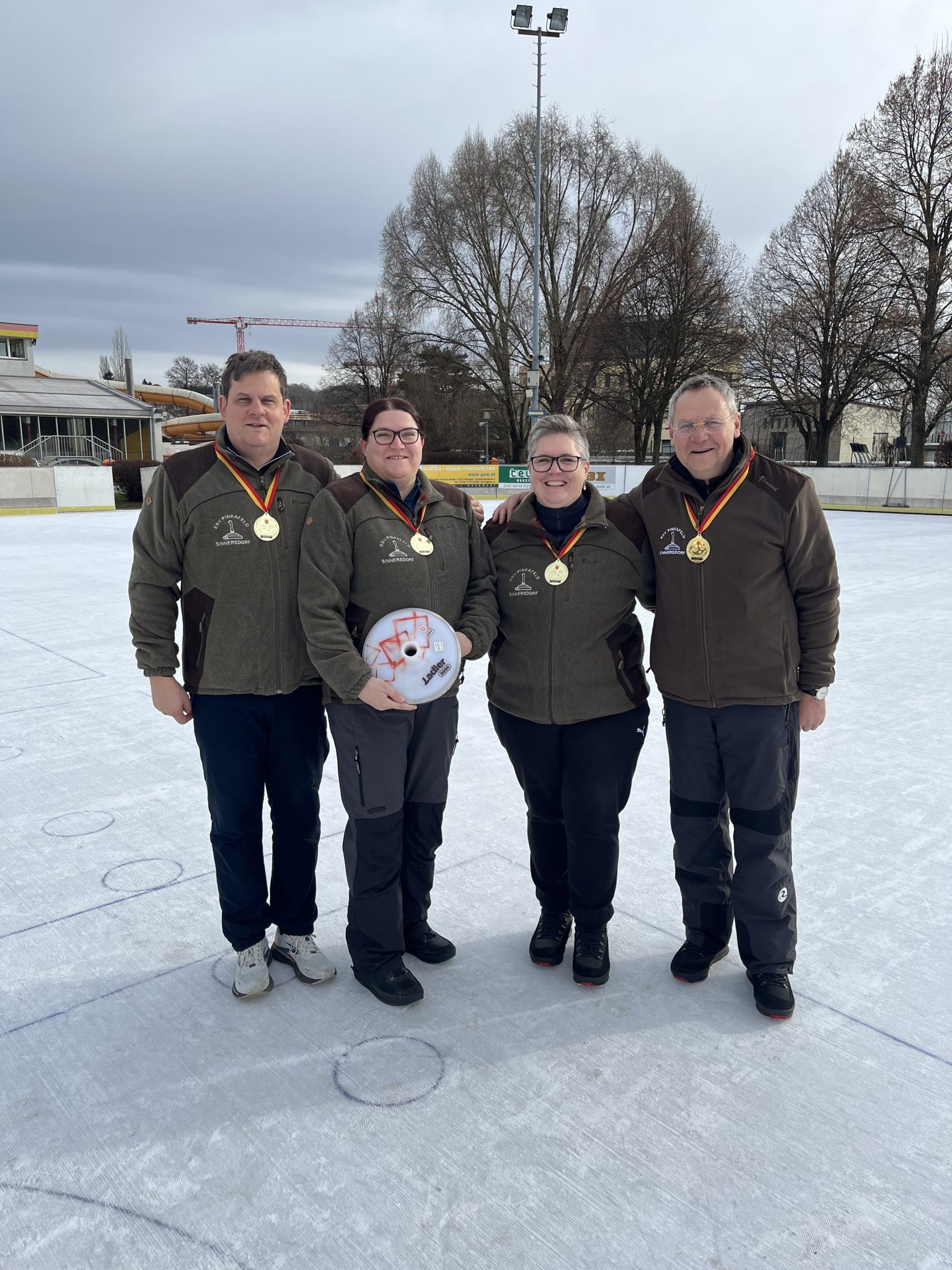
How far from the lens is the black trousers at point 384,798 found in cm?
252

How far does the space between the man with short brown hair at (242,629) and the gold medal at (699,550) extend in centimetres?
110

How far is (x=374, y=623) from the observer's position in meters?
2.51

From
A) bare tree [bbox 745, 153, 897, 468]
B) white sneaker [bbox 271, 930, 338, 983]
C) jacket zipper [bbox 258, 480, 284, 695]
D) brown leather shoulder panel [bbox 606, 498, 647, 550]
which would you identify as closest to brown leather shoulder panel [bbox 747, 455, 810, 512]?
brown leather shoulder panel [bbox 606, 498, 647, 550]

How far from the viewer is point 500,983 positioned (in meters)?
2.60

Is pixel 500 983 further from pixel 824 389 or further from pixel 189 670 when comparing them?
pixel 824 389

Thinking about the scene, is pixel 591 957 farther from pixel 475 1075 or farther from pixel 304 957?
pixel 304 957

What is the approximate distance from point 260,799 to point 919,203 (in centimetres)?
3422

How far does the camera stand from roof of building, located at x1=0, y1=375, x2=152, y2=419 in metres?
37.7

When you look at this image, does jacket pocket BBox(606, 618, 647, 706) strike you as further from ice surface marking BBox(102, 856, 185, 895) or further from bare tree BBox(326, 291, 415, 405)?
bare tree BBox(326, 291, 415, 405)

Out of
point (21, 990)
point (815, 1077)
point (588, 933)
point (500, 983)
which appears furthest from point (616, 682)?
point (21, 990)

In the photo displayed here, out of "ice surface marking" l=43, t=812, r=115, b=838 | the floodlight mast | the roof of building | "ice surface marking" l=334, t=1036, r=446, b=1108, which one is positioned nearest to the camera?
"ice surface marking" l=334, t=1036, r=446, b=1108

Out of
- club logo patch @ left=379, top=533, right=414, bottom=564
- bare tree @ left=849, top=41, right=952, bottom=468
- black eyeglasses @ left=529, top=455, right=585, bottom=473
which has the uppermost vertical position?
bare tree @ left=849, top=41, right=952, bottom=468

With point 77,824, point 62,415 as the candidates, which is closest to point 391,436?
point 77,824

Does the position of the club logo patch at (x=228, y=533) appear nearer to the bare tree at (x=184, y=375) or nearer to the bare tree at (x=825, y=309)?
the bare tree at (x=825, y=309)
